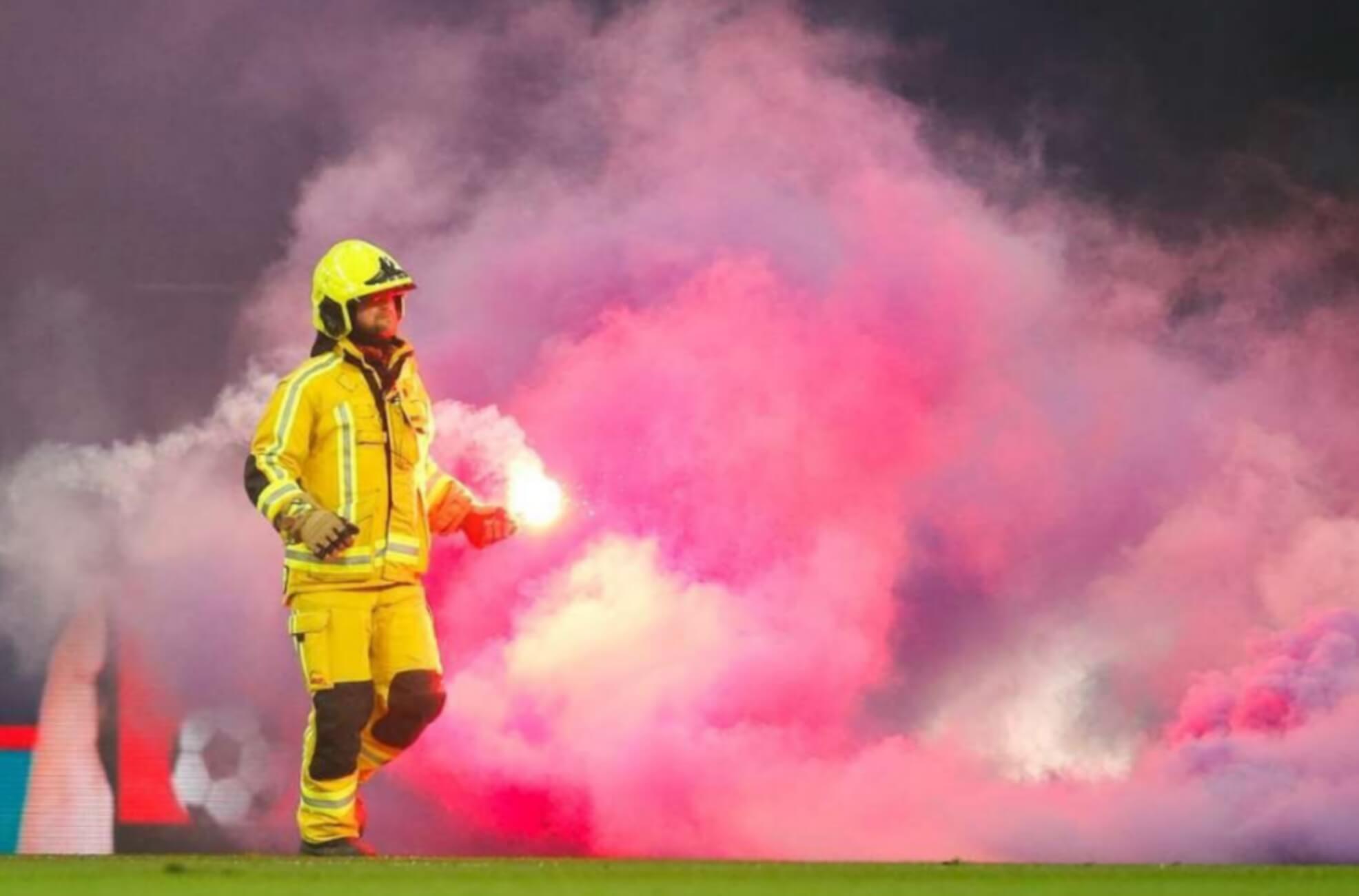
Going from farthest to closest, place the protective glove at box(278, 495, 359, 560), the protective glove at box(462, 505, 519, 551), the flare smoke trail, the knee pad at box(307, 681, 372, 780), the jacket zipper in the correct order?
the flare smoke trail, the protective glove at box(462, 505, 519, 551), the jacket zipper, the knee pad at box(307, 681, 372, 780), the protective glove at box(278, 495, 359, 560)

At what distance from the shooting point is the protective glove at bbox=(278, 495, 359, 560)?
214 inches

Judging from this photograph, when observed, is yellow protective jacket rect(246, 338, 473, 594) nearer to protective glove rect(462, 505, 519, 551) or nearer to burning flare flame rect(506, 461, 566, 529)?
protective glove rect(462, 505, 519, 551)

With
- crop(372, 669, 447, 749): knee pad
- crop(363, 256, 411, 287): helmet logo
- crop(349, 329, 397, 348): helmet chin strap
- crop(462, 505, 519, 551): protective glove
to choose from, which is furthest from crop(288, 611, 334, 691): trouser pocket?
crop(363, 256, 411, 287): helmet logo

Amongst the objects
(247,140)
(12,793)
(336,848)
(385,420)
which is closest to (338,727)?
Result: (336,848)

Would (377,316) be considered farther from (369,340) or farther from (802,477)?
(802,477)

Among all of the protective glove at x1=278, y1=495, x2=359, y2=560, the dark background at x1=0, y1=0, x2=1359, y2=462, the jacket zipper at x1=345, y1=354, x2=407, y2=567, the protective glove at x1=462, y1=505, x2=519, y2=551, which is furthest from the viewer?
the dark background at x1=0, y1=0, x2=1359, y2=462

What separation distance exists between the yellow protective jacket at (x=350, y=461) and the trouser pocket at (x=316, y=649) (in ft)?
0.23

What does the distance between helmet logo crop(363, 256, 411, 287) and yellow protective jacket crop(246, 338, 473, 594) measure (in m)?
0.16

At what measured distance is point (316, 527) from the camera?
5438 mm

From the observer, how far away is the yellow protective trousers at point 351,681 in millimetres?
5660

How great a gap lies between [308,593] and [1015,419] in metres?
2.28

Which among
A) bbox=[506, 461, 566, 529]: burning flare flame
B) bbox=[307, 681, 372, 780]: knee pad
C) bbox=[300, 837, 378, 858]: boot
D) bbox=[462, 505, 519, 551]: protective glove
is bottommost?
bbox=[300, 837, 378, 858]: boot

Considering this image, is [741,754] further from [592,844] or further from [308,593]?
[308,593]

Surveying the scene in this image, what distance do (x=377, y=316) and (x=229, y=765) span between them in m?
1.74
